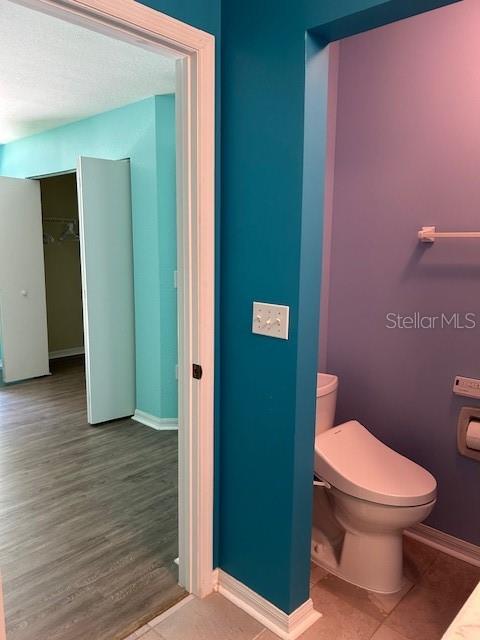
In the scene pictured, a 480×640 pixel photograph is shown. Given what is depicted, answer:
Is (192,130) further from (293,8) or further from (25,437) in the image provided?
(25,437)

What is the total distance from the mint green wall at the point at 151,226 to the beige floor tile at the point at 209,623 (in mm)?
1804

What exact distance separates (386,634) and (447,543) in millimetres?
644

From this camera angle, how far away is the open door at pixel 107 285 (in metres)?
3.31

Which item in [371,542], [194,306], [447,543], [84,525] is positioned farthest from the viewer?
[84,525]

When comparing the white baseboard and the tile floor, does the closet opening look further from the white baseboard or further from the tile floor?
the tile floor

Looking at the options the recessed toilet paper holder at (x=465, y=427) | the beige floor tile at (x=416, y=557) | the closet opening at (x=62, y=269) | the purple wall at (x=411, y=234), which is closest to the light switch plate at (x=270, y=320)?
the purple wall at (x=411, y=234)

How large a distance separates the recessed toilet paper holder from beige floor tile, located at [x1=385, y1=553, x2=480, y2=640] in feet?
1.58

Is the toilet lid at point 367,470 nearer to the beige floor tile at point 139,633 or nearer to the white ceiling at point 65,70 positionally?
the beige floor tile at point 139,633

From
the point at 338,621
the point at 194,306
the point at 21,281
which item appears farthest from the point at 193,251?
the point at 21,281

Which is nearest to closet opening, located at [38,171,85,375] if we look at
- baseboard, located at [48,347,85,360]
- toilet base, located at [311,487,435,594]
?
baseboard, located at [48,347,85,360]

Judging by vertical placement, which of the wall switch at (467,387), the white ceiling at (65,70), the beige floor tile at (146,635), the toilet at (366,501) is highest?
the white ceiling at (65,70)

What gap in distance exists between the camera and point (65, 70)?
2807 mm

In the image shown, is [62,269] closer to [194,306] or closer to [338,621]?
[194,306]

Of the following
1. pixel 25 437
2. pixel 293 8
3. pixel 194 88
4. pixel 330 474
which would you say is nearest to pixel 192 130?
pixel 194 88
